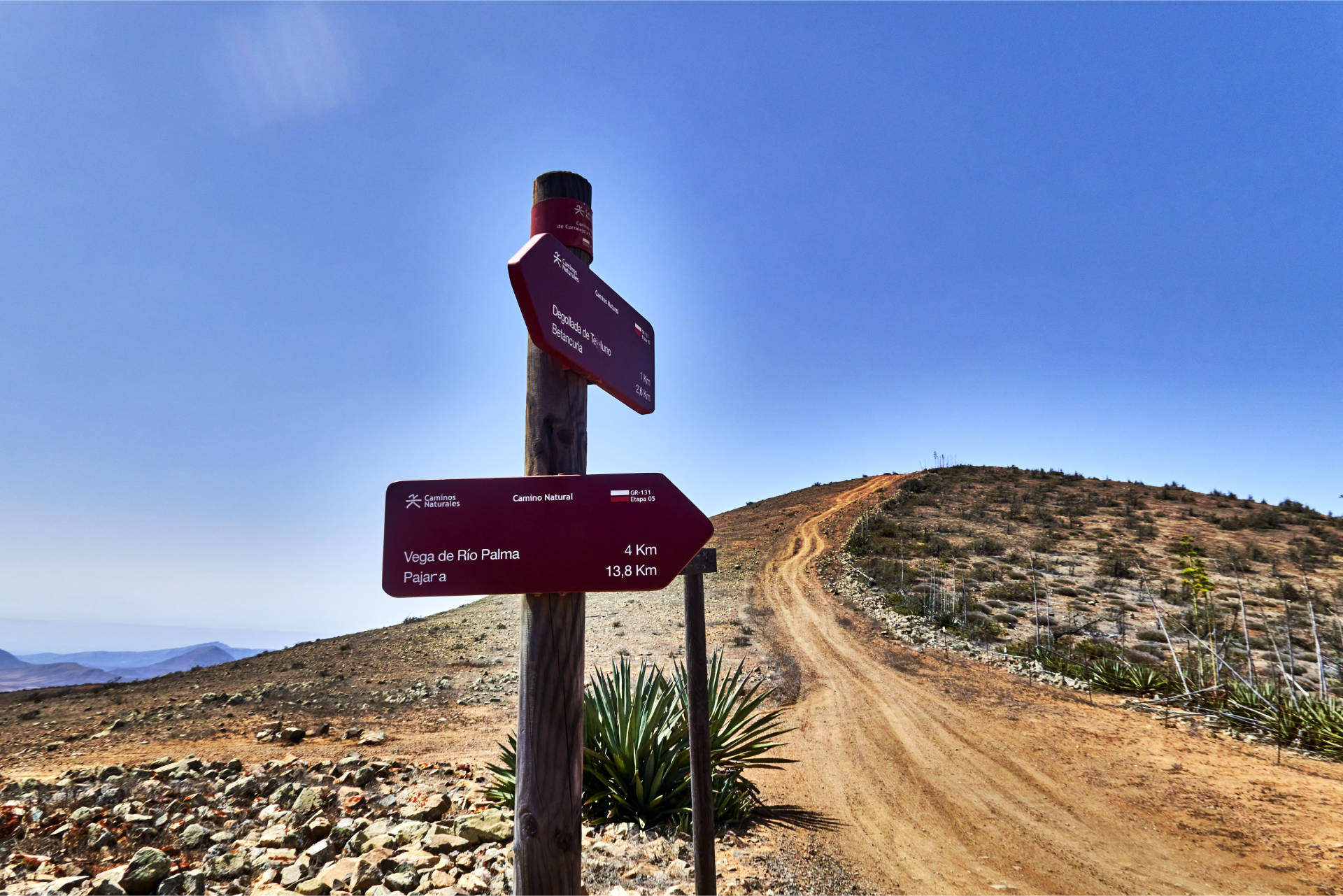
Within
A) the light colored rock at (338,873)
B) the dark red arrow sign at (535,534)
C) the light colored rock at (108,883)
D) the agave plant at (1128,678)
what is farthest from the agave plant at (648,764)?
the agave plant at (1128,678)

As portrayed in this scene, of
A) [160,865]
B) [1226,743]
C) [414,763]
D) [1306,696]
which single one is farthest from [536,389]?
[1306,696]

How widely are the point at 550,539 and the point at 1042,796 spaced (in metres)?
8.08

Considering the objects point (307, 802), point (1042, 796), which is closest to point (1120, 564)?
point (1042, 796)

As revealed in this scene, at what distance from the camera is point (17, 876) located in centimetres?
488

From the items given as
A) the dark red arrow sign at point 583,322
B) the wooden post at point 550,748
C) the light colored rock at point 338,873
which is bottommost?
the light colored rock at point 338,873

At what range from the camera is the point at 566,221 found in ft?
9.70

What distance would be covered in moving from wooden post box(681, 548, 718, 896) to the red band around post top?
1.86 m

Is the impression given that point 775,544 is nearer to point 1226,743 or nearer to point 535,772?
point 1226,743

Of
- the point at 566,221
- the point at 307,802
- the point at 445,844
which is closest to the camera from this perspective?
the point at 566,221

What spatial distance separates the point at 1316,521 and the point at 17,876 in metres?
48.5

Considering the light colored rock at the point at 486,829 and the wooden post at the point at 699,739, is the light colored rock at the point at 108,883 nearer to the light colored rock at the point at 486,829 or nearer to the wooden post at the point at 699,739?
the light colored rock at the point at 486,829

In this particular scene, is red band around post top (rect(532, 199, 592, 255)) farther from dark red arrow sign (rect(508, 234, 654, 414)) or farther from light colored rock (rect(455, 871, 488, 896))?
light colored rock (rect(455, 871, 488, 896))

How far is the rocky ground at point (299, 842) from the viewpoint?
4.62m

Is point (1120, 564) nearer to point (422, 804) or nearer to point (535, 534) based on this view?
point (422, 804)
